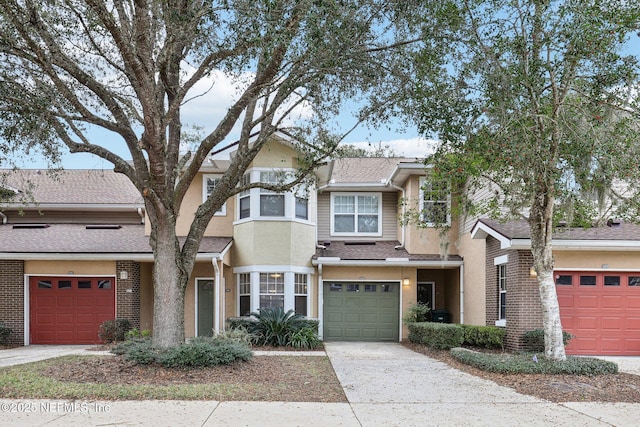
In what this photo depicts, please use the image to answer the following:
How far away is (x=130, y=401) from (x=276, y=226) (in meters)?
10.1

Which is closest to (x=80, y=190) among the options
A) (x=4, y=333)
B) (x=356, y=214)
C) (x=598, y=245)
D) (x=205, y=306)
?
(x=4, y=333)

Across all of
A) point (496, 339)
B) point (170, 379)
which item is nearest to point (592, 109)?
point (496, 339)

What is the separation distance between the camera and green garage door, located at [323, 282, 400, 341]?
19.7 m

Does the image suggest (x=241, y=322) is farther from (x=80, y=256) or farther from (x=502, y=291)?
(x=502, y=291)

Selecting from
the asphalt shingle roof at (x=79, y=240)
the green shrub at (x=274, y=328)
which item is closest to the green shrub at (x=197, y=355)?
the green shrub at (x=274, y=328)

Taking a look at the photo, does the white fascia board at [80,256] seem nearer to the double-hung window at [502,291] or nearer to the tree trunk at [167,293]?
the tree trunk at [167,293]

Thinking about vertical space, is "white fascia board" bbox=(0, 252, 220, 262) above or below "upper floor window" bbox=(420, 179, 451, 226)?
below

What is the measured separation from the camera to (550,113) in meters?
11.4

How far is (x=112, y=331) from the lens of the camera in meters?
17.1

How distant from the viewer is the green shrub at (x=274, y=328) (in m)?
17.0

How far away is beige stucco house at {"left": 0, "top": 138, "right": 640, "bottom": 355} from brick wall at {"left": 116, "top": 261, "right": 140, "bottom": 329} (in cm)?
3

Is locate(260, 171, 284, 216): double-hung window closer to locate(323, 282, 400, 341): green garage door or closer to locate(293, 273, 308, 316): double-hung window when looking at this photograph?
locate(293, 273, 308, 316): double-hung window

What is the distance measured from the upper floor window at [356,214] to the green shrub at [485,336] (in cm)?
596

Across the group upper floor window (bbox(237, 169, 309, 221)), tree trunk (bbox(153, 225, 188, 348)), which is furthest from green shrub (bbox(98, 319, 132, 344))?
tree trunk (bbox(153, 225, 188, 348))
